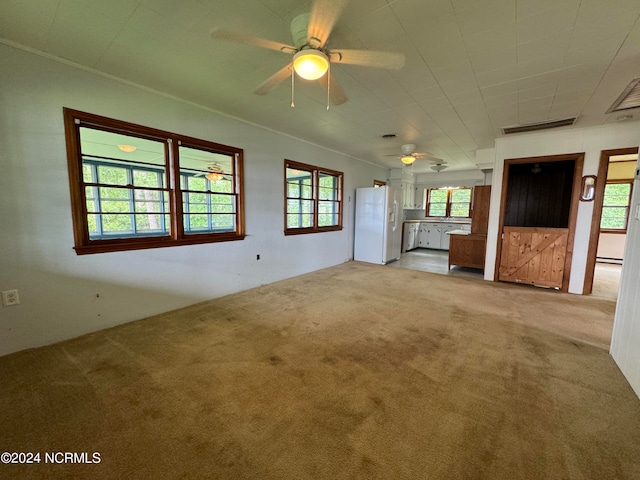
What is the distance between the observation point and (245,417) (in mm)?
1527

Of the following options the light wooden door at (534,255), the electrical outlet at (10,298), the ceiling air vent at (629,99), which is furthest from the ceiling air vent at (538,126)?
the electrical outlet at (10,298)

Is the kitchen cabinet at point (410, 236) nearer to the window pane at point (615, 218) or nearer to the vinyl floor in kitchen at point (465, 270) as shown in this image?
the vinyl floor in kitchen at point (465, 270)

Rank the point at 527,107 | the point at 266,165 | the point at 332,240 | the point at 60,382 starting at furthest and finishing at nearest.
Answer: the point at 332,240, the point at 266,165, the point at 527,107, the point at 60,382

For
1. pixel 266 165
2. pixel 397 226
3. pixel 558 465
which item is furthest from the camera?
pixel 397 226

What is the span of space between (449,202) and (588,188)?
452 centimetres

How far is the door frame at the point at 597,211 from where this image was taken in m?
3.68

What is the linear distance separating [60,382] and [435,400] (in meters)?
2.59

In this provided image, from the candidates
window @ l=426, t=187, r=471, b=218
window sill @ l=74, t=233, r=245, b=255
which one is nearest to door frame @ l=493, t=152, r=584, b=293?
window @ l=426, t=187, r=471, b=218

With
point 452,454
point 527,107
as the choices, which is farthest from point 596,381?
point 527,107

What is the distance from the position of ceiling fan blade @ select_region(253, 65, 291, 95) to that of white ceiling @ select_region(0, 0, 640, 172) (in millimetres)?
240

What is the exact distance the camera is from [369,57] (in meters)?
1.75

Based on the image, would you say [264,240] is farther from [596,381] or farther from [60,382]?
[596,381]

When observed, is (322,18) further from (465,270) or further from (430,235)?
(430,235)

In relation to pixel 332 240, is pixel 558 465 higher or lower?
lower
